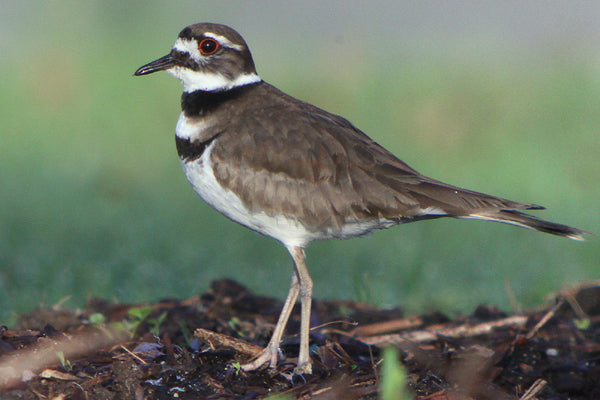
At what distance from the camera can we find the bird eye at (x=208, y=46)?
5.19m

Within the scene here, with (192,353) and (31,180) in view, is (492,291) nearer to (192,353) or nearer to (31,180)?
(192,353)

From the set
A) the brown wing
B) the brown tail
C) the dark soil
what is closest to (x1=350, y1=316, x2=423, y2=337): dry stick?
the dark soil

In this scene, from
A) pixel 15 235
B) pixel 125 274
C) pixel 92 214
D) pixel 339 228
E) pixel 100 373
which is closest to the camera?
pixel 100 373

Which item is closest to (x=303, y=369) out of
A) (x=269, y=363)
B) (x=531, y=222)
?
(x=269, y=363)

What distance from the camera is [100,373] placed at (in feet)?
13.2

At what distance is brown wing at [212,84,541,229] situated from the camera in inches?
185

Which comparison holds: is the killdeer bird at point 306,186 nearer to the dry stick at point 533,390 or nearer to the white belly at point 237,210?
the white belly at point 237,210

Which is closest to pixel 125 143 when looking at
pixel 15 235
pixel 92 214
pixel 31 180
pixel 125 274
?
pixel 31 180

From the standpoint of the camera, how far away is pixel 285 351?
16.0ft

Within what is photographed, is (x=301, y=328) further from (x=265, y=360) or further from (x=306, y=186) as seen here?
(x=306, y=186)

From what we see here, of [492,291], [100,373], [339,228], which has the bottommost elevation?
[492,291]

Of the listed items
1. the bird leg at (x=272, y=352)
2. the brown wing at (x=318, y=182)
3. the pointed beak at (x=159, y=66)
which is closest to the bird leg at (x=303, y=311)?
the bird leg at (x=272, y=352)

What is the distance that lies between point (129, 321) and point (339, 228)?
1.64 meters

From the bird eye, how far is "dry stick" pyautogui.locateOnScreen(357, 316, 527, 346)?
2093 mm
